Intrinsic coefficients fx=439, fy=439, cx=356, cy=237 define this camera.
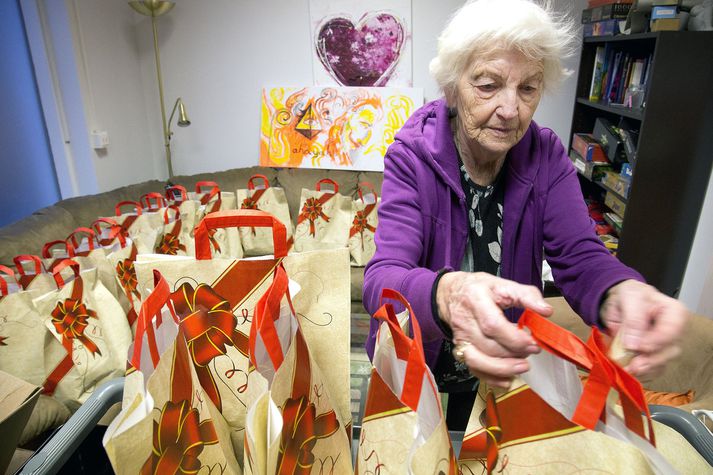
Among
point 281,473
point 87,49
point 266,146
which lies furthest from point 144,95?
point 281,473

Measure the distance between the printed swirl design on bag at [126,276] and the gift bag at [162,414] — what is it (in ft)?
3.31

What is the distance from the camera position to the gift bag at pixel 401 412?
45 cm

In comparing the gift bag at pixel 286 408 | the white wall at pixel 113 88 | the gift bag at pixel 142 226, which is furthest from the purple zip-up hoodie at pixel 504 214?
the white wall at pixel 113 88

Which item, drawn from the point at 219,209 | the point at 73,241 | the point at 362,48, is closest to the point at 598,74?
the point at 362,48

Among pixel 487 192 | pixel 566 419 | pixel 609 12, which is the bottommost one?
pixel 566 419

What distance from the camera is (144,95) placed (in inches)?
115

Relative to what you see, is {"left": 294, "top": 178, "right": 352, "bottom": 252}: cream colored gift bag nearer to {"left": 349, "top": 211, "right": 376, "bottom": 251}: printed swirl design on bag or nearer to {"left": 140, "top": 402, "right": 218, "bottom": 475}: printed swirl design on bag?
{"left": 349, "top": 211, "right": 376, "bottom": 251}: printed swirl design on bag

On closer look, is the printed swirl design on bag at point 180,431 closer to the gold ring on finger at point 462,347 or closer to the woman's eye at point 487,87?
the gold ring on finger at point 462,347

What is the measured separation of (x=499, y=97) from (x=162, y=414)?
74 centimetres

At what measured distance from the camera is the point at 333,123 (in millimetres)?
2809

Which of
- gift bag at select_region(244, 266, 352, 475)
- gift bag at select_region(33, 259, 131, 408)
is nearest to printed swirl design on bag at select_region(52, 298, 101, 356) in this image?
gift bag at select_region(33, 259, 131, 408)

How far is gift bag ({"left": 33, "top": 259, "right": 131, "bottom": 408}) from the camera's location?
4.13ft

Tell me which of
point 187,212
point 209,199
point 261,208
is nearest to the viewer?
point 187,212

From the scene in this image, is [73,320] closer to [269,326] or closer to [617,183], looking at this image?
[269,326]
